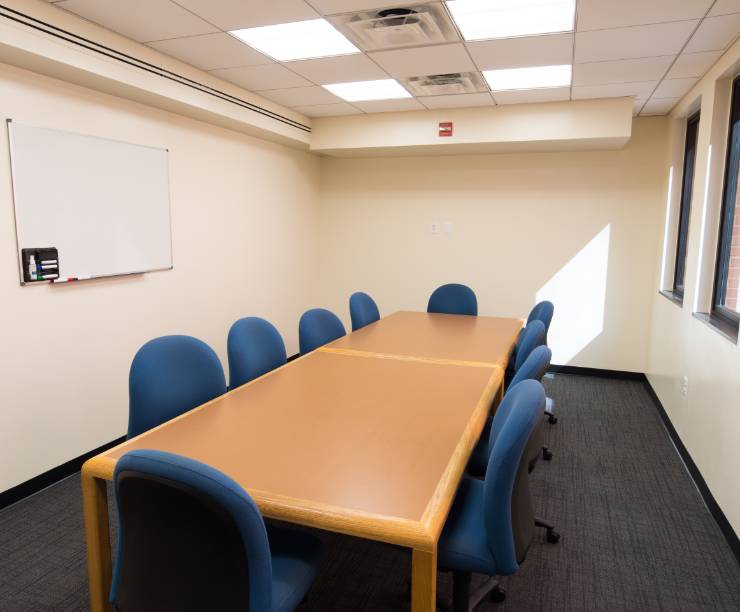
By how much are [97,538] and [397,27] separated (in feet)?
9.49

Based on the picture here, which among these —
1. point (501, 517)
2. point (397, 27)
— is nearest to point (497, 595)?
point (501, 517)

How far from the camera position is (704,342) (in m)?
3.18

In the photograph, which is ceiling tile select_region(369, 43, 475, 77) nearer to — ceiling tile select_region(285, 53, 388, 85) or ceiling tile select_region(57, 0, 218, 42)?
ceiling tile select_region(285, 53, 388, 85)

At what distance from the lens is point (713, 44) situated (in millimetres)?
3082

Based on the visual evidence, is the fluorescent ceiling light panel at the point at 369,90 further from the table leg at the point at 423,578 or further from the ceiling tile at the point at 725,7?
the table leg at the point at 423,578

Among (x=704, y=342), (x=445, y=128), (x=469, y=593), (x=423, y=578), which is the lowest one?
(x=469, y=593)

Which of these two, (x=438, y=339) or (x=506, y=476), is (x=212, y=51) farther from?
(x=506, y=476)

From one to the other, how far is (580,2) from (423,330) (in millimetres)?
2293

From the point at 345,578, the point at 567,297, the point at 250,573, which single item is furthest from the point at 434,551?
the point at 567,297

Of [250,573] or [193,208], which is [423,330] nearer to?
[193,208]

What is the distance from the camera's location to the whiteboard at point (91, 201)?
2.88 meters

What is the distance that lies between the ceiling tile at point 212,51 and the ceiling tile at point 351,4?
0.73 m

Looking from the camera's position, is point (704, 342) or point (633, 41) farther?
point (704, 342)

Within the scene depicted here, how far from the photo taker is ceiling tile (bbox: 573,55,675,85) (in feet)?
11.3
